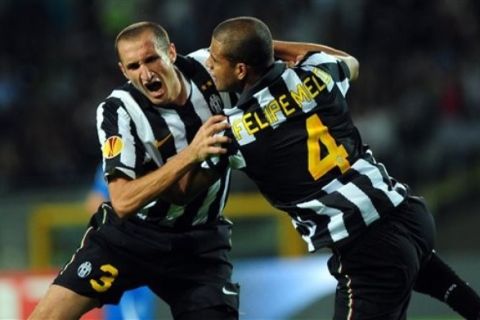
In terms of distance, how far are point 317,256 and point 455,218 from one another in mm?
2045

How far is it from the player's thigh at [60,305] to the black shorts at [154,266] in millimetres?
32

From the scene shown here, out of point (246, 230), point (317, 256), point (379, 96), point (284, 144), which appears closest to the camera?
point (284, 144)

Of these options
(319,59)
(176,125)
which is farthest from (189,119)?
(319,59)

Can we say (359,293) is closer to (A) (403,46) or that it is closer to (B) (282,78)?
(B) (282,78)

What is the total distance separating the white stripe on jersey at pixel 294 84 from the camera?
15.1 ft

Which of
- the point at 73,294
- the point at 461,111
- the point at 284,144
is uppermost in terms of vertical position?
the point at 284,144

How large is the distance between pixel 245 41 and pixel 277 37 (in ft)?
24.2

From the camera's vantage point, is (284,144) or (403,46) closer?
(284,144)

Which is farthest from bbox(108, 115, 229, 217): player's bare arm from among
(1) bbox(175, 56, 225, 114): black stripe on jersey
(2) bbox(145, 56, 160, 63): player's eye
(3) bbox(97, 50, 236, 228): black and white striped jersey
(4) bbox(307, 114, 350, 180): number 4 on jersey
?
(1) bbox(175, 56, 225, 114): black stripe on jersey

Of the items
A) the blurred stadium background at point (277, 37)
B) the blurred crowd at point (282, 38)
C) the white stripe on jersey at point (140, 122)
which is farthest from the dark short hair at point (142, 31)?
the blurred crowd at point (282, 38)

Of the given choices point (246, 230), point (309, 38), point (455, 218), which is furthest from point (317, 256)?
point (309, 38)

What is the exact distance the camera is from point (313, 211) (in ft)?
15.1

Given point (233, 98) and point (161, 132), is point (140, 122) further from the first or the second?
point (233, 98)

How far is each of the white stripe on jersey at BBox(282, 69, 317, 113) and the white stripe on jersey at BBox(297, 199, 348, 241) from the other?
34 cm
